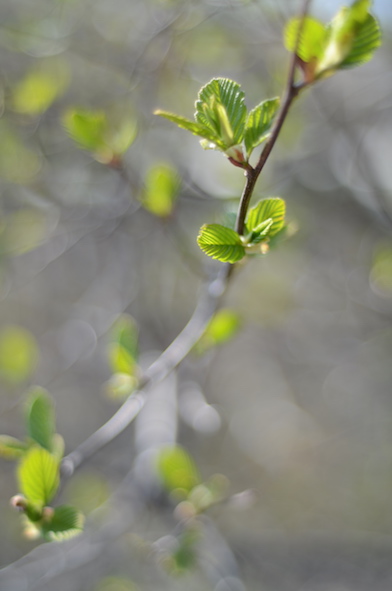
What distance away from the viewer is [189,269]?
3.65ft

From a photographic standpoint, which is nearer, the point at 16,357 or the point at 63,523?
the point at 63,523

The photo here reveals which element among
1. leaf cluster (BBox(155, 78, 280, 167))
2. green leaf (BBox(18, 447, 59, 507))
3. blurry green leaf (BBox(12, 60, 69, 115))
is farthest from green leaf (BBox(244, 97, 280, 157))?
blurry green leaf (BBox(12, 60, 69, 115))

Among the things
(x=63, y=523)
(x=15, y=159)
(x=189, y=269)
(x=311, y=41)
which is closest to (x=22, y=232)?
(x=15, y=159)

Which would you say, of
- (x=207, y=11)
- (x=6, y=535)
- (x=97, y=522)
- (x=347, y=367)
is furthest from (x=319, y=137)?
(x=6, y=535)

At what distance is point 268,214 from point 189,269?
628 mm

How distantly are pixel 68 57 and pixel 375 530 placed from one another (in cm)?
264

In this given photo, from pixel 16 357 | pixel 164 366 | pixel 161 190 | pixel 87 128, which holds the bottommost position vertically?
pixel 16 357

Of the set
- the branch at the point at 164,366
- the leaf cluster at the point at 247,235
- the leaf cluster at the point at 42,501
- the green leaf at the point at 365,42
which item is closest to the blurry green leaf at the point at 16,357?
the branch at the point at 164,366

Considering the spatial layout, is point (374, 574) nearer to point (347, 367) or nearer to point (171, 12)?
point (347, 367)

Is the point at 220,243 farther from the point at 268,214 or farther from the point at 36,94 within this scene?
the point at 36,94

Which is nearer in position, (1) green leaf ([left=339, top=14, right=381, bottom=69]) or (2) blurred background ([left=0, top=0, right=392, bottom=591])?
(1) green leaf ([left=339, top=14, right=381, bottom=69])

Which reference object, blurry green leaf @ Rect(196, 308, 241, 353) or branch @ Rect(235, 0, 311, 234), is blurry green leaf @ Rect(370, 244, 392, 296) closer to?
blurry green leaf @ Rect(196, 308, 241, 353)

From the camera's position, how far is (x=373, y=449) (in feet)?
9.45

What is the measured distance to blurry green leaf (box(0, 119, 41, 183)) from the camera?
138 cm
